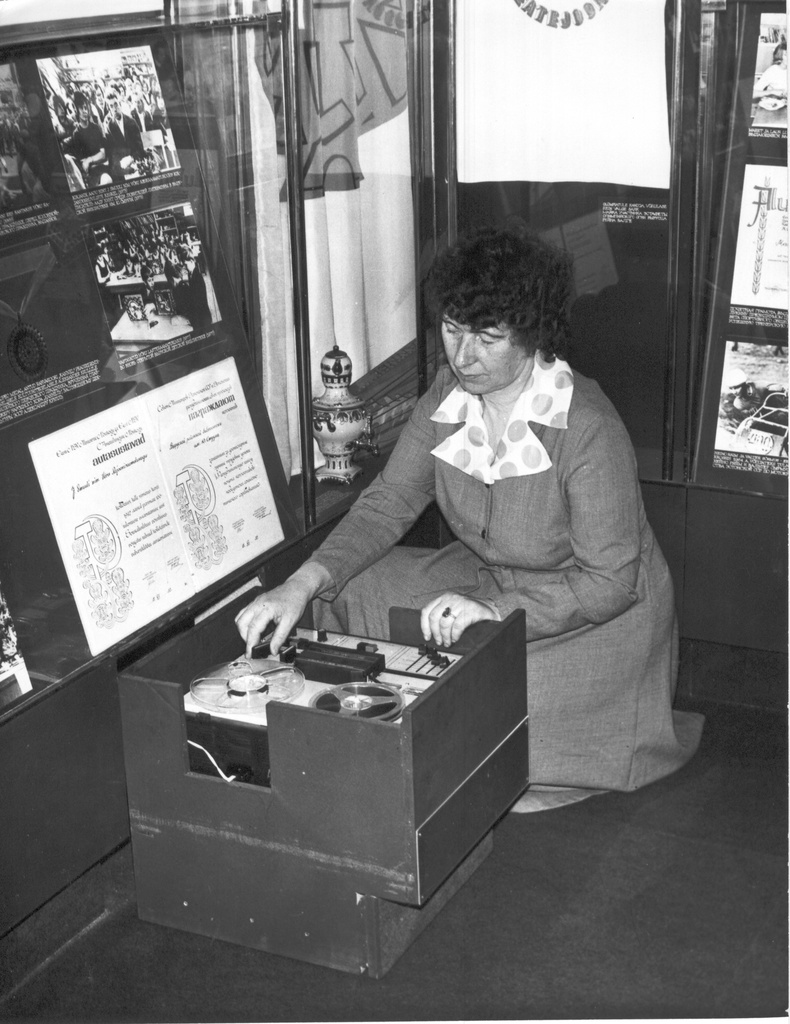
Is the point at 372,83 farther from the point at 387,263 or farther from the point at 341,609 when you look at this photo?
the point at 341,609

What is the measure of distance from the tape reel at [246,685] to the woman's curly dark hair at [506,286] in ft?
2.50

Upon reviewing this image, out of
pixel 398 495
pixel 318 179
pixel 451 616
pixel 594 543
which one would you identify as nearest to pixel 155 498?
pixel 398 495

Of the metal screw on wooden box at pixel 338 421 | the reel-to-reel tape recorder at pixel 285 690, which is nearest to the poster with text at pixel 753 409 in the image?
the metal screw on wooden box at pixel 338 421

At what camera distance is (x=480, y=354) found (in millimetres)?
2613

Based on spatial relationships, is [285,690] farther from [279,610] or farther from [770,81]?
[770,81]

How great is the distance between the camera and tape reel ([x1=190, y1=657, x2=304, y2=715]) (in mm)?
2240

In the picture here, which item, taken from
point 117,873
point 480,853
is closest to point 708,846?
point 480,853

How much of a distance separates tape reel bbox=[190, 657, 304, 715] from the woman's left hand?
10.8 inches

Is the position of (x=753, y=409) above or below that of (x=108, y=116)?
below

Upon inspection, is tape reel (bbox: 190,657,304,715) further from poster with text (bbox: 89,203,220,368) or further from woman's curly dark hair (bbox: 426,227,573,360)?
woman's curly dark hair (bbox: 426,227,573,360)

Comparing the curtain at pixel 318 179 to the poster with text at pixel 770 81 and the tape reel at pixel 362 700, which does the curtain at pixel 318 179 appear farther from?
the tape reel at pixel 362 700

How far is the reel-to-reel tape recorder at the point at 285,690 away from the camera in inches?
86.7

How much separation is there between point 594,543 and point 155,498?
87cm

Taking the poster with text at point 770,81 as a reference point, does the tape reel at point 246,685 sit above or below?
below
